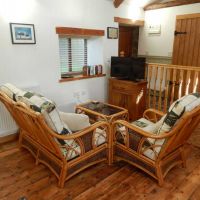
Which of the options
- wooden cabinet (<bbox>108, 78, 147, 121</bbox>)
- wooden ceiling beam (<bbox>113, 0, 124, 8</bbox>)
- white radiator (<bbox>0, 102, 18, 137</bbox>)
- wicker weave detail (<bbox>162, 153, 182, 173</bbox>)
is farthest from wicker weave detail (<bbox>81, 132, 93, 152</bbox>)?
wooden ceiling beam (<bbox>113, 0, 124, 8</bbox>)

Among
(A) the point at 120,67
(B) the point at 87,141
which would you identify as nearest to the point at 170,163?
(B) the point at 87,141

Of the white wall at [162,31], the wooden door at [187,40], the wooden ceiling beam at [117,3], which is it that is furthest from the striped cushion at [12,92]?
the white wall at [162,31]

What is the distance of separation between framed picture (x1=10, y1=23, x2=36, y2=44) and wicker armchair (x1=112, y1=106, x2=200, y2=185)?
1.86 meters

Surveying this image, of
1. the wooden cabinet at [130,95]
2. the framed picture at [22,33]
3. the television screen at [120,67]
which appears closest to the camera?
the framed picture at [22,33]

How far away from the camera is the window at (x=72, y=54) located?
387 centimetres

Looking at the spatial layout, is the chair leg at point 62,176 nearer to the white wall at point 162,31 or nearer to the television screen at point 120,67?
the television screen at point 120,67

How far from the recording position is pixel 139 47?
5.24 metres

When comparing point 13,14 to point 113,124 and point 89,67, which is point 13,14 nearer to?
point 89,67

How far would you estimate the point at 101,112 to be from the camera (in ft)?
10.1

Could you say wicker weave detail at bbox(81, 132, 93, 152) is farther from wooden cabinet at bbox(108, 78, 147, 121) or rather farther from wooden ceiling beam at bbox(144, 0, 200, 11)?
wooden ceiling beam at bbox(144, 0, 200, 11)

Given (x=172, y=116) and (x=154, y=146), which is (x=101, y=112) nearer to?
(x=154, y=146)

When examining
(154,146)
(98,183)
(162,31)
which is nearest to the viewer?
(154,146)

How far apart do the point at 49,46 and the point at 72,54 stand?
0.82 meters

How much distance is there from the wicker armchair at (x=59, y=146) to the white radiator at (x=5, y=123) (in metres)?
0.60
